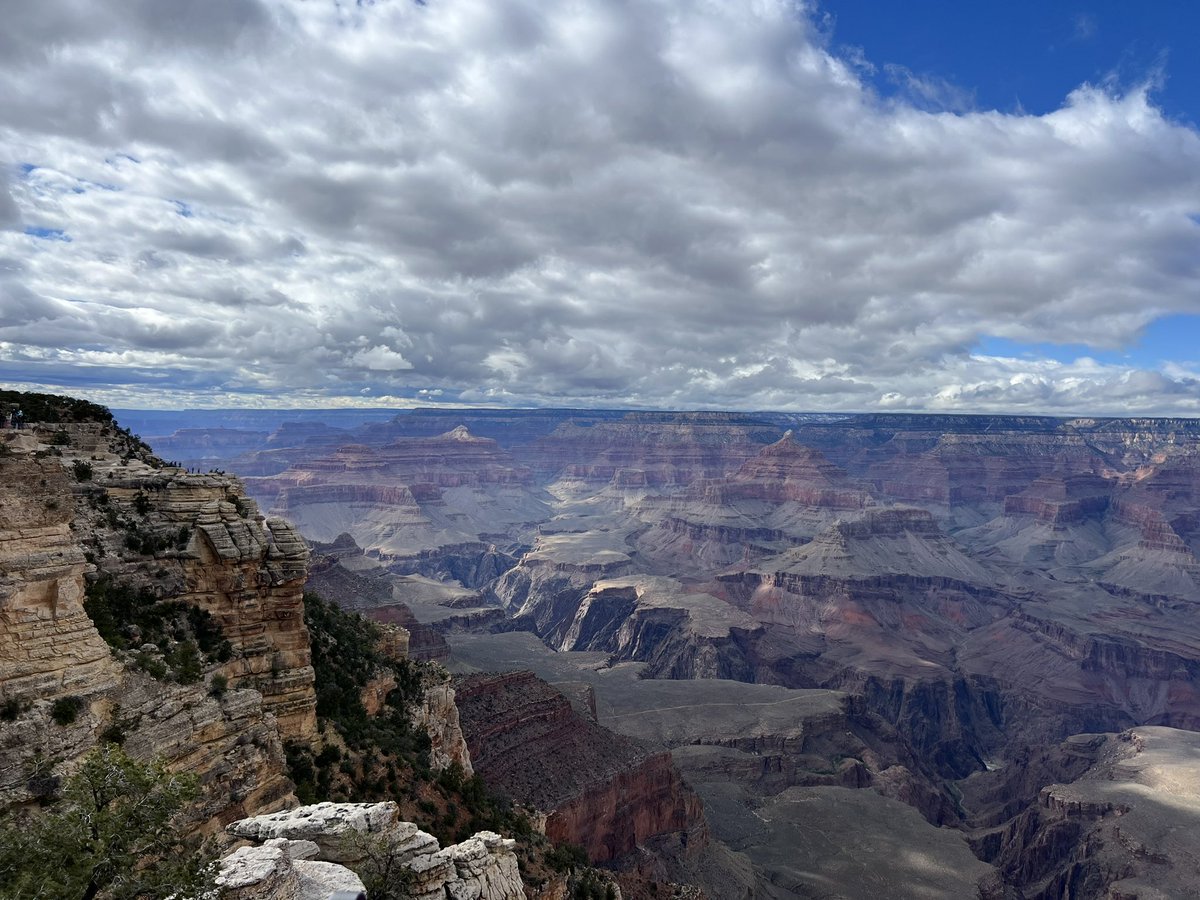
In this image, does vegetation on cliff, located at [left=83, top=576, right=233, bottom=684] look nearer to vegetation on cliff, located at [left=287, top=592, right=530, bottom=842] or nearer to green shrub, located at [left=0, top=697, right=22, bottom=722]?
green shrub, located at [left=0, top=697, right=22, bottom=722]

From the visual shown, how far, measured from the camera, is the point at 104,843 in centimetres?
1235

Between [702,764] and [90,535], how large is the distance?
85.2m

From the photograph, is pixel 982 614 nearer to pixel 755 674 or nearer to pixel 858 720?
pixel 755 674

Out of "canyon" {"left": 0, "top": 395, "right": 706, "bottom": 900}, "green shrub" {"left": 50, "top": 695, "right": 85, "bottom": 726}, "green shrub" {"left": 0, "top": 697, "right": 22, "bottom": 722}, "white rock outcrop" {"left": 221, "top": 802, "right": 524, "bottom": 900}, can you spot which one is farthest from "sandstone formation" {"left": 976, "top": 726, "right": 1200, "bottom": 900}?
"green shrub" {"left": 0, "top": 697, "right": 22, "bottom": 722}

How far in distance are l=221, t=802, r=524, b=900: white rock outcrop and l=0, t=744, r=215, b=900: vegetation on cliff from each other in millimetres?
1369

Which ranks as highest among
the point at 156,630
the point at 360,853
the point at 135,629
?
the point at 135,629

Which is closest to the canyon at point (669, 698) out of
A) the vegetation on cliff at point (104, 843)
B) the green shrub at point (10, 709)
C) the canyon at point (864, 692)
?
the green shrub at point (10, 709)

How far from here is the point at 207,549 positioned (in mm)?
23891

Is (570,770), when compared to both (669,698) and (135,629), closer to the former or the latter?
(135,629)

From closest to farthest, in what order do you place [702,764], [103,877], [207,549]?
[103,877], [207,549], [702,764]

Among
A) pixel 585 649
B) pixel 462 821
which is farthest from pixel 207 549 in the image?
pixel 585 649

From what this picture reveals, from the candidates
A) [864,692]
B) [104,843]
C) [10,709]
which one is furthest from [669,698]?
[104,843]

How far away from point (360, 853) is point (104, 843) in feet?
17.8

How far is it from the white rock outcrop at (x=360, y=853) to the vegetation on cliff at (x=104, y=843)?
4.49 feet
